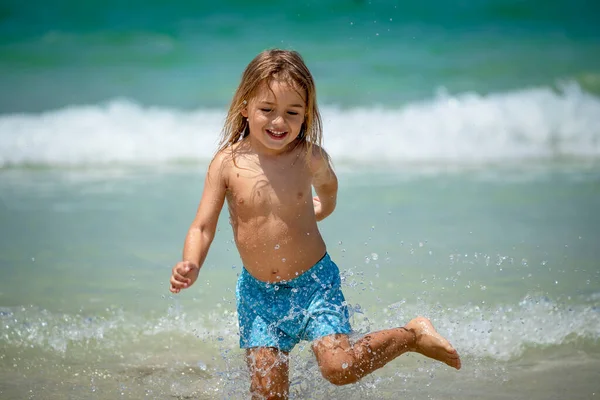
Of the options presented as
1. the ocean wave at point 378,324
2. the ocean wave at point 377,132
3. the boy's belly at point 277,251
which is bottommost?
Answer: the ocean wave at point 378,324

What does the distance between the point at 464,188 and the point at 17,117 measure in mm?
5579

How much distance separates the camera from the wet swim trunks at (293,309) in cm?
251

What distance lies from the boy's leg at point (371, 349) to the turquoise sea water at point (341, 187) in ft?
0.73

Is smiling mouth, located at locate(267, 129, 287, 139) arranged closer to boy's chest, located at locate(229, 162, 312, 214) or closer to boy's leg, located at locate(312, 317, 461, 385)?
boy's chest, located at locate(229, 162, 312, 214)

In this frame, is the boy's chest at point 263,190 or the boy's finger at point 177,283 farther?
the boy's chest at point 263,190

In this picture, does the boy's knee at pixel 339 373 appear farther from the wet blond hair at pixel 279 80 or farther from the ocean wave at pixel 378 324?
the ocean wave at pixel 378 324

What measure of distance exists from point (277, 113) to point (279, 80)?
105mm

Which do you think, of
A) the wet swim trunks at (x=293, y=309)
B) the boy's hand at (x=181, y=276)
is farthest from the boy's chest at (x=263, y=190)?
the boy's hand at (x=181, y=276)

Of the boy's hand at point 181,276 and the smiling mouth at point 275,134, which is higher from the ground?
the smiling mouth at point 275,134

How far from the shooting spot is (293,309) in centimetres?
254

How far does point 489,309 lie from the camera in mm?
3578

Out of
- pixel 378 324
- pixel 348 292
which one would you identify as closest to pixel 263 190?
pixel 378 324

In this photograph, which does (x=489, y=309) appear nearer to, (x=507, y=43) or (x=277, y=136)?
(x=277, y=136)

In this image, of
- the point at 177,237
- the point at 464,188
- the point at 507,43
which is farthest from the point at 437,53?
the point at 177,237
